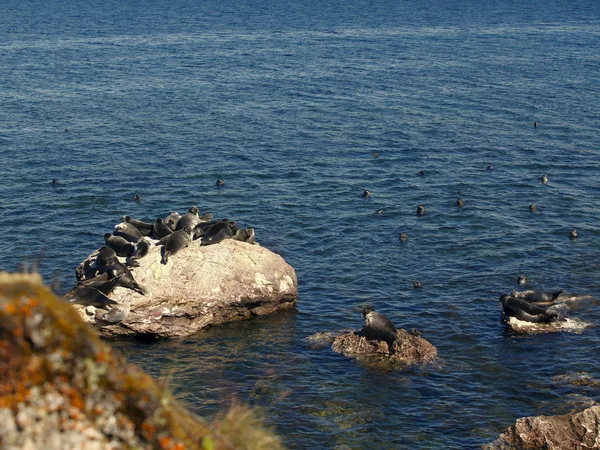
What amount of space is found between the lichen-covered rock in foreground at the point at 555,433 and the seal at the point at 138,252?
14.9 m

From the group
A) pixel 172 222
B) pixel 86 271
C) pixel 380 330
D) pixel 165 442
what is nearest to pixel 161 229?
pixel 172 222

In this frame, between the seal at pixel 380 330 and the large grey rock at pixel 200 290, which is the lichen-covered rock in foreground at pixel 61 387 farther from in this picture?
the large grey rock at pixel 200 290

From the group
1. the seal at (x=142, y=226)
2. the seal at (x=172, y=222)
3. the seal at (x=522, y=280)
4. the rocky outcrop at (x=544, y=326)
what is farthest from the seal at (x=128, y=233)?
the seal at (x=522, y=280)

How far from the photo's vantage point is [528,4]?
149500mm

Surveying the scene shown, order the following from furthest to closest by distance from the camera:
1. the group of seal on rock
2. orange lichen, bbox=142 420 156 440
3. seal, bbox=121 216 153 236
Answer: seal, bbox=121 216 153 236
the group of seal on rock
orange lichen, bbox=142 420 156 440

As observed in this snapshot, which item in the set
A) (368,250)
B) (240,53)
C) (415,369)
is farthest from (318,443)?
(240,53)

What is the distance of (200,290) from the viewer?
29266mm

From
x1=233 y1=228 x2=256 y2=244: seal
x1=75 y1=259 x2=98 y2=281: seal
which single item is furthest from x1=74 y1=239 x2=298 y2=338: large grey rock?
x1=233 y1=228 x2=256 y2=244: seal

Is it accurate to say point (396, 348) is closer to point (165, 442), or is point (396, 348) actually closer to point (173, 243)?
point (173, 243)

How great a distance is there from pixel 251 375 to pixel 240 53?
72729mm

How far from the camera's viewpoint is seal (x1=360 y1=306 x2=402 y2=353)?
27172 millimetres

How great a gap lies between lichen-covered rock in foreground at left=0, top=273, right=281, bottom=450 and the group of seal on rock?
1889 centimetres

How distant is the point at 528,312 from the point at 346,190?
61.7 feet

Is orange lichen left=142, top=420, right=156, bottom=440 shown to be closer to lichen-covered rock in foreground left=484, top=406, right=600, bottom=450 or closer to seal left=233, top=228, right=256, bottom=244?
lichen-covered rock in foreground left=484, top=406, right=600, bottom=450
